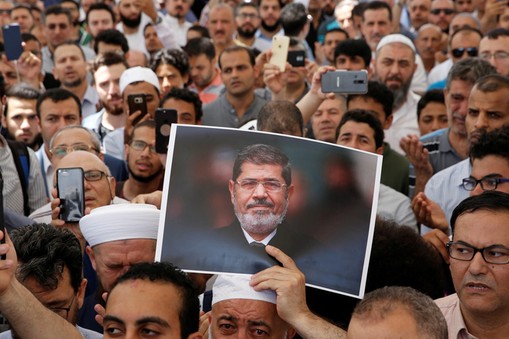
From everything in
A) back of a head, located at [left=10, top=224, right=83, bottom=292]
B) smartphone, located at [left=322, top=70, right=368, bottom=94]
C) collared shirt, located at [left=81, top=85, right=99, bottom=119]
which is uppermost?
smartphone, located at [left=322, top=70, right=368, bottom=94]

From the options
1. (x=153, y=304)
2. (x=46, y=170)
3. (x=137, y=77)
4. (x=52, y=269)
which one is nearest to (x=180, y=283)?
(x=153, y=304)

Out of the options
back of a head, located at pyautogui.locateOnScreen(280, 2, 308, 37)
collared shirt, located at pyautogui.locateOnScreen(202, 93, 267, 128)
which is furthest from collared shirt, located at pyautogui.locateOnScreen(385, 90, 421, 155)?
back of a head, located at pyautogui.locateOnScreen(280, 2, 308, 37)

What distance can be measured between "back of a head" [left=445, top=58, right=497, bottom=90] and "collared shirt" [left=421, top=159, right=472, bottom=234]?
4.57 feet

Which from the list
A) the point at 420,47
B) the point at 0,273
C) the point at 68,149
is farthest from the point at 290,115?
the point at 420,47

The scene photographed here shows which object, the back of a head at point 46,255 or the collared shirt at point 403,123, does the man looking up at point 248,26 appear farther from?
the back of a head at point 46,255

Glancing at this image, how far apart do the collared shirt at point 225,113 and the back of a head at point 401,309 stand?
17.6 feet

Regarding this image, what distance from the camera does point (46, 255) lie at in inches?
181

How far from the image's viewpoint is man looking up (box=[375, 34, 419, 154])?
360 inches

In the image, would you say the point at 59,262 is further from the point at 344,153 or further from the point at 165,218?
the point at 344,153

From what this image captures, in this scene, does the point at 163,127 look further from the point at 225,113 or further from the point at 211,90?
the point at 211,90

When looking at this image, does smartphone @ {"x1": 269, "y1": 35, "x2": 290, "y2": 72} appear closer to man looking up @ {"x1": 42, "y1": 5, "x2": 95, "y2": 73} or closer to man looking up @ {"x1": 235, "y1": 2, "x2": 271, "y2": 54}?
man looking up @ {"x1": 235, "y1": 2, "x2": 271, "y2": 54}

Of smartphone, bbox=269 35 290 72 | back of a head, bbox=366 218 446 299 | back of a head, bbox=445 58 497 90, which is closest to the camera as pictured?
back of a head, bbox=366 218 446 299

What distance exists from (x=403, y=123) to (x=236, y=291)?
5017mm

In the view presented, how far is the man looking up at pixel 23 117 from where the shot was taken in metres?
9.09
